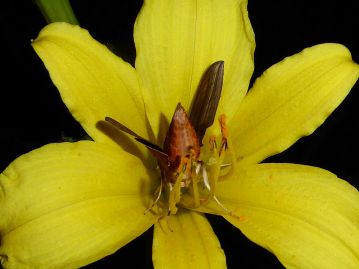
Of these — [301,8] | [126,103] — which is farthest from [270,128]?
[301,8]

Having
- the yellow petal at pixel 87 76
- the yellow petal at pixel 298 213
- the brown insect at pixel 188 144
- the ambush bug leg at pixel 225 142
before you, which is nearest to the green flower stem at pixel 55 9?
the yellow petal at pixel 87 76

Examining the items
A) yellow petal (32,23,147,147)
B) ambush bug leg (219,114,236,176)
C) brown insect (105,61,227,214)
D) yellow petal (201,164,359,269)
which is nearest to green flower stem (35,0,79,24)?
yellow petal (32,23,147,147)

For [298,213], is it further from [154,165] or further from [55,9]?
[55,9]

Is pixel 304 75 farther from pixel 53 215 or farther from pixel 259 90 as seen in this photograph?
pixel 53 215

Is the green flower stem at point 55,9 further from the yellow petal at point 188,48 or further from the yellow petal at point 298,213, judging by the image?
the yellow petal at point 298,213

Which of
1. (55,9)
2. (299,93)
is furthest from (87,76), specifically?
(299,93)

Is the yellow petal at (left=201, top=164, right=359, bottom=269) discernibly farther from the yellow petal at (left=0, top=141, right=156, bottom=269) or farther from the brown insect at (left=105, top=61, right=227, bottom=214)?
the yellow petal at (left=0, top=141, right=156, bottom=269)

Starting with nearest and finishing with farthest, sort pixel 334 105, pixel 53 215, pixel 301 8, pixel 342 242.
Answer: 1. pixel 53 215
2. pixel 342 242
3. pixel 334 105
4. pixel 301 8
